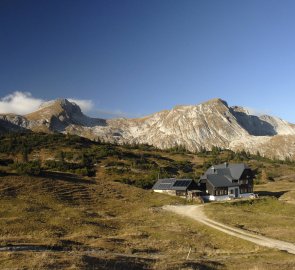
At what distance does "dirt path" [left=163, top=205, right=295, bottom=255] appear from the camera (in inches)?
1895

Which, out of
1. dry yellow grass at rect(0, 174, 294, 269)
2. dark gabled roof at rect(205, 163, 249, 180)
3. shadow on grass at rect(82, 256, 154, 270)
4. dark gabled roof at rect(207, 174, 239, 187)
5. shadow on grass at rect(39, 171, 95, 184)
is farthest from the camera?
dark gabled roof at rect(205, 163, 249, 180)

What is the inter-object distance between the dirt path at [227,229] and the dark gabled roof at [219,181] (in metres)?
18.0

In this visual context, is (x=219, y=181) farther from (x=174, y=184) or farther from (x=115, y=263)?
(x=115, y=263)

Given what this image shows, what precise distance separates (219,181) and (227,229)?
42142 millimetres

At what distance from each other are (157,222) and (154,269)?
32.4 m

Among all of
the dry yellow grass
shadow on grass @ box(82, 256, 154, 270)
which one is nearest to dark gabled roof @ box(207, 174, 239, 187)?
the dry yellow grass

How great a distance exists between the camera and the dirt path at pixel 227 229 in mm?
48144

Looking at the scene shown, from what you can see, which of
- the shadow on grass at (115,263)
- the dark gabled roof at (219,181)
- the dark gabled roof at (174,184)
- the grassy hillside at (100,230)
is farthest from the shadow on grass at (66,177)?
the shadow on grass at (115,263)

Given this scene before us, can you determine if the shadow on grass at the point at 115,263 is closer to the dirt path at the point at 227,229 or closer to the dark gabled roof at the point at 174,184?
the dirt path at the point at 227,229

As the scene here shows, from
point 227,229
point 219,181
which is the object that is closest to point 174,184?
point 219,181

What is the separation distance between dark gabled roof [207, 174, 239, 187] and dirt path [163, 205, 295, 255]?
710 inches

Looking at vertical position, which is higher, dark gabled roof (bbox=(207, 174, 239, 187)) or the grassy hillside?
dark gabled roof (bbox=(207, 174, 239, 187))

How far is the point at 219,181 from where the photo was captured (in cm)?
9931

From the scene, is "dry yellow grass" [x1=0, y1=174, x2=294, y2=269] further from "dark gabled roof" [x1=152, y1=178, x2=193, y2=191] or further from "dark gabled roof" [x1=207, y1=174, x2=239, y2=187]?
"dark gabled roof" [x1=207, y1=174, x2=239, y2=187]
